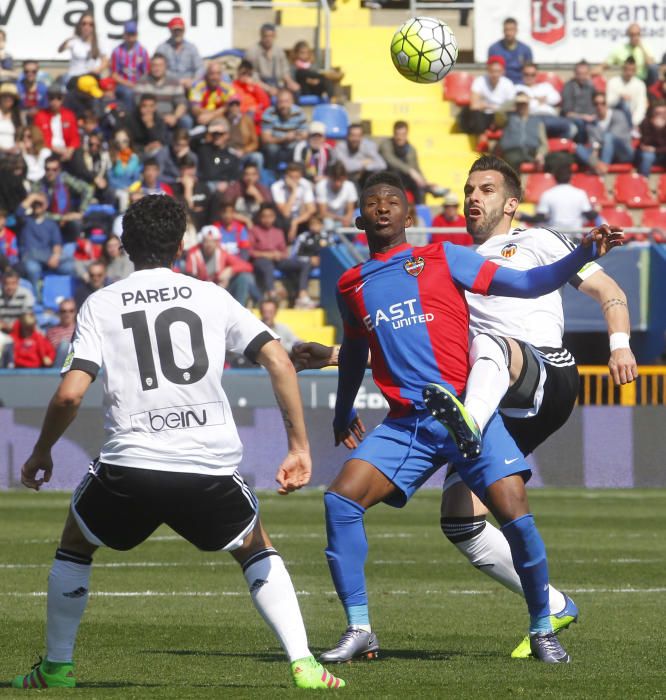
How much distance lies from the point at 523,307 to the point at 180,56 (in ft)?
57.8

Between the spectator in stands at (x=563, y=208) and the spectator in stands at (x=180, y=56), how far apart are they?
216 inches

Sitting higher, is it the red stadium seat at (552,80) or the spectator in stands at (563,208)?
the red stadium seat at (552,80)

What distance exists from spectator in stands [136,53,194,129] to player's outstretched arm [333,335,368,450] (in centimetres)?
1687

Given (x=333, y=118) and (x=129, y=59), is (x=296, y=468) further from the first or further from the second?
(x=333, y=118)

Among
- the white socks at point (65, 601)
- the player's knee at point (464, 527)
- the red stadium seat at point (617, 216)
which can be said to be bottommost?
the red stadium seat at point (617, 216)

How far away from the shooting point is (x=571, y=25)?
27.1 metres

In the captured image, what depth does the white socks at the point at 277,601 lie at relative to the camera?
6195 mm

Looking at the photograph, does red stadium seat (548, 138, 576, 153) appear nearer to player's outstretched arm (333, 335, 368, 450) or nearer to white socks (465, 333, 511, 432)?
player's outstretched arm (333, 335, 368, 450)

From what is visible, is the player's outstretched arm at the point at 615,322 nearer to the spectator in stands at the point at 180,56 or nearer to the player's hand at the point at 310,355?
the player's hand at the point at 310,355

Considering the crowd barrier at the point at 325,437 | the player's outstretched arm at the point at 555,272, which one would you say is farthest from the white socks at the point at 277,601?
the crowd barrier at the point at 325,437

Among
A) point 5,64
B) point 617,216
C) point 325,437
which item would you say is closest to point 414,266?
point 325,437

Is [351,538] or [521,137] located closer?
[351,538]

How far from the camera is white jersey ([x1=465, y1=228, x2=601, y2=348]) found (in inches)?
320

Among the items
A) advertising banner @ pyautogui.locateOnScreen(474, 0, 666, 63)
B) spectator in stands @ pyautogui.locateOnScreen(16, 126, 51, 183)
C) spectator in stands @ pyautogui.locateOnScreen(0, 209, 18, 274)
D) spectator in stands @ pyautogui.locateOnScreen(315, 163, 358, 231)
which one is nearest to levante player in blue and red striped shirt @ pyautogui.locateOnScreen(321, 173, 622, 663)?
spectator in stands @ pyautogui.locateOnScreen(0, 209, 18, 274)
